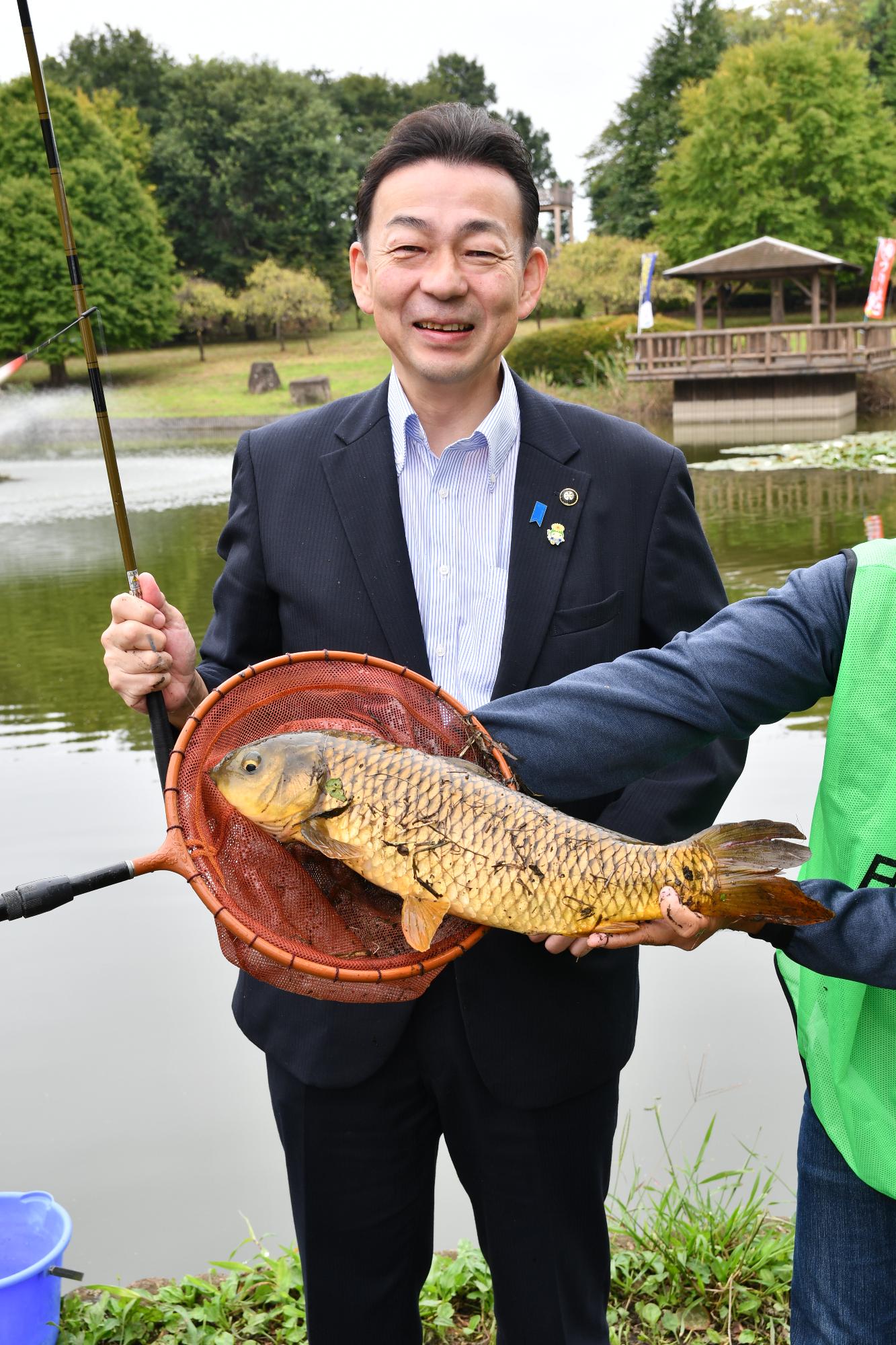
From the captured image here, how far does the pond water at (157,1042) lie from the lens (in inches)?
131

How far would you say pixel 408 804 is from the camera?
1748 millimetres

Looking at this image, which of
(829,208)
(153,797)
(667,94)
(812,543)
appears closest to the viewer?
(153,797)

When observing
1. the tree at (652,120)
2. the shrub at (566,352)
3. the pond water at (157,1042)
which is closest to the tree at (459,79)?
the tree at (652,120)

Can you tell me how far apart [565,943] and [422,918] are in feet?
0.86

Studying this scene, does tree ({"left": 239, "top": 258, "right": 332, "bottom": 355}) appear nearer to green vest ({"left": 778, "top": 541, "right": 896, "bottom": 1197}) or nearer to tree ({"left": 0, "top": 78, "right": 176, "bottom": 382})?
tree ({"left": 0, "top": 78, "right": 176, "bottom": 382})

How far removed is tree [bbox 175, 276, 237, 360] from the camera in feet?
129

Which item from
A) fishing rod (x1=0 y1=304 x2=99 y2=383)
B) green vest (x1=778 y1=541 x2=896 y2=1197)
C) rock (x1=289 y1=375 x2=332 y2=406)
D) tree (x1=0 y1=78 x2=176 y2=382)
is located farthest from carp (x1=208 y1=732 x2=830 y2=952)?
rock (x1=289 y1=375 x2=332 y2=406)

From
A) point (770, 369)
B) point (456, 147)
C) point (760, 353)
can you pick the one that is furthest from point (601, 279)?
point (456, 147)

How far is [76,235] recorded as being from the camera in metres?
23.2

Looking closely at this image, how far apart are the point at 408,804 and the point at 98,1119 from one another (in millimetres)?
2443

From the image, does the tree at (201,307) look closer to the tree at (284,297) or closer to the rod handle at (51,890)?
the tree at (284,297)

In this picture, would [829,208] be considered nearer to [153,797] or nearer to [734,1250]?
[153,797]

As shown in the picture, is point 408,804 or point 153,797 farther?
point 153,797

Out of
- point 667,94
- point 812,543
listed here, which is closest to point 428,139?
point 812,543
